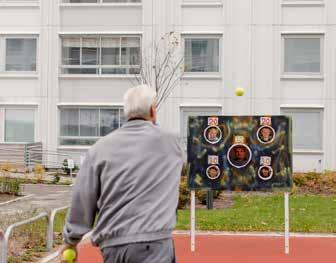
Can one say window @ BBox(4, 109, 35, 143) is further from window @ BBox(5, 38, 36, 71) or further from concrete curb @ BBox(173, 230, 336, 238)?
concrete curb @ BBox(173, 230, 336, 238)

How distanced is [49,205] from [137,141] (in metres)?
14.2

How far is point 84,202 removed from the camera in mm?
4395

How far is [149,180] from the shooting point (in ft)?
14.2

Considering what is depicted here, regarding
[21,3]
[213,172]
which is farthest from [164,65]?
[213,172]

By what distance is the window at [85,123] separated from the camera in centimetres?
3148

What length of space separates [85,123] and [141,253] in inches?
1085

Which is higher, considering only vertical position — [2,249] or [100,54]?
[100,54]

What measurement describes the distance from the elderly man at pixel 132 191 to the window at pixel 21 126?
27.7 metres

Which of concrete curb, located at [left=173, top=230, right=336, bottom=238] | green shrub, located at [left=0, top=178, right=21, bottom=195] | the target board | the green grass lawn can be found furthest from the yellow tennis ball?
green shrub, located at [left=0, top=178, right=21, bottom=195]

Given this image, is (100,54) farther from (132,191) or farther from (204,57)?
(132,191)

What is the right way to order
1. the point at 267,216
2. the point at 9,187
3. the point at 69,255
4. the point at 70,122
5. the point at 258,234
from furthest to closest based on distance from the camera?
1. the point at 70,122
2. the point at 9,187
3. the point at 267,216
4. the point at 258,234
5. the point at 69,255

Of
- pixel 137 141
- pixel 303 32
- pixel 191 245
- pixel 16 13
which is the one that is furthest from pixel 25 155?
pixel 137 141

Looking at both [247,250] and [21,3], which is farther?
[21,3]

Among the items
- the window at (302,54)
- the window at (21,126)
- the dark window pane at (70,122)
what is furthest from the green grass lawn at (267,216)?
the window at (21,126)
